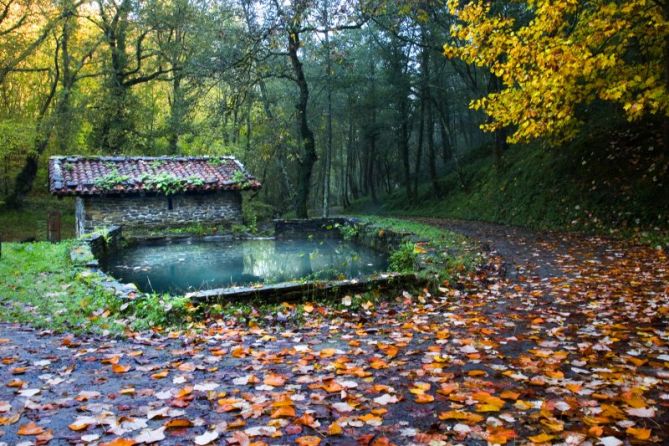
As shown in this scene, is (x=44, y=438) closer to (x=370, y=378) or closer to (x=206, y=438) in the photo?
(x=206, y=438)

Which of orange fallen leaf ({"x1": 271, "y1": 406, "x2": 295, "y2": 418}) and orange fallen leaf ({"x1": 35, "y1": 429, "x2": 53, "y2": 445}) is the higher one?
orange fallen leaf ({"x1": 35, "y1": 429, "x2": 53, "y2": 445})

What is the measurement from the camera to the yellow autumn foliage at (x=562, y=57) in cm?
754

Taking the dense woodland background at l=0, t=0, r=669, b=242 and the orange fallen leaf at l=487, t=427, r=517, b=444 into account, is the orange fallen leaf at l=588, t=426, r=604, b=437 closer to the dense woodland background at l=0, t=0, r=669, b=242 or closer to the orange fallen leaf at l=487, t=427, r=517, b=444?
the orange fallen leaf at l=487, t=427, r=517, b=444

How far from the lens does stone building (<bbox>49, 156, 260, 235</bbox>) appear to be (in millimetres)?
17156

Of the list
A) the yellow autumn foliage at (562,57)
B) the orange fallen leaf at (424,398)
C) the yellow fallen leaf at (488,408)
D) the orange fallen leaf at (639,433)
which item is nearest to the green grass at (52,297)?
the orange fallen leaf at (424,398)

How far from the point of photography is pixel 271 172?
118 ft

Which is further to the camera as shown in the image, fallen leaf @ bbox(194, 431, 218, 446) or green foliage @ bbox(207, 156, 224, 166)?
green foliage @ bbox(207, 156, 224, 166)

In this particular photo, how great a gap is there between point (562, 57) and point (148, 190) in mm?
14612

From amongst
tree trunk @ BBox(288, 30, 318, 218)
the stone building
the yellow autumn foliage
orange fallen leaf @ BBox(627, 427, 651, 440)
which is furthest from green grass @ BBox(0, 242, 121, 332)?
tree trunk @ BBox(288, 30, 318, 218)

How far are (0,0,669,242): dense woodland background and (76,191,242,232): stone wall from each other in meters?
2.94

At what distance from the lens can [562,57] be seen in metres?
7.37

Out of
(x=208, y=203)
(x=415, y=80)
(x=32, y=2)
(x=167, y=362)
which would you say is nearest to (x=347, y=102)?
(x=415, y=80)

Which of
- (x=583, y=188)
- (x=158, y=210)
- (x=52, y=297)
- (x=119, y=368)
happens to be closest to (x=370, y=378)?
(x=119, y=368)

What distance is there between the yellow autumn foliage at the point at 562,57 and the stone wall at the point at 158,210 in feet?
40.0
